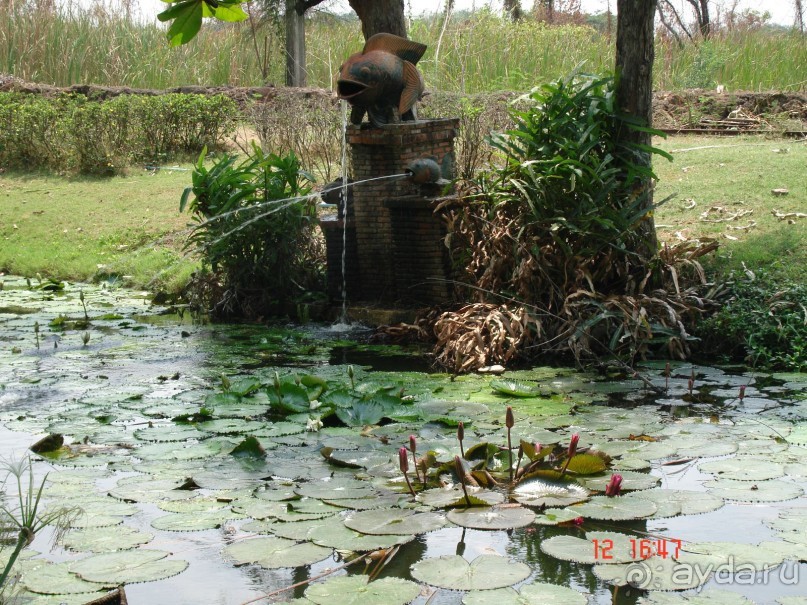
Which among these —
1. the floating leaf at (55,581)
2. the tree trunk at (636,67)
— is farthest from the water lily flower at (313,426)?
the tree trunk at (636,67)

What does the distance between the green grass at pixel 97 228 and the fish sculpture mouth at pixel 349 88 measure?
296 cm

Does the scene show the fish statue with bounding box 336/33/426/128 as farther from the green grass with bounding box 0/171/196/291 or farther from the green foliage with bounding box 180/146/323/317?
the green grass with bounding box 0/171/196/291

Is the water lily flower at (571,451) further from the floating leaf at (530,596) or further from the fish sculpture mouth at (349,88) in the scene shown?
the fish sculpture mouth at (349,88)

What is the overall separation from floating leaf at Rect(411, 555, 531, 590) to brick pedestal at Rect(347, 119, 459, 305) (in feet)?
14.7

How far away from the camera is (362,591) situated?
3.04 metres

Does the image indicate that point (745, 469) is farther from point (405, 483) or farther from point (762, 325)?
point (762, 325)

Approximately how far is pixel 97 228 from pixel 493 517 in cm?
978

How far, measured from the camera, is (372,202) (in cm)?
816

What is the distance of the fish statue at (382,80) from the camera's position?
7.79 meters

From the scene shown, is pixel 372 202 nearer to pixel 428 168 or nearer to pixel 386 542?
pixel 428 168

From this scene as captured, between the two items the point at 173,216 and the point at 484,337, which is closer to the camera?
the point at 484,337

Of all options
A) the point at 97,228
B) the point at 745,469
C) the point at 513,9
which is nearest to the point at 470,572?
the point at 745,469
